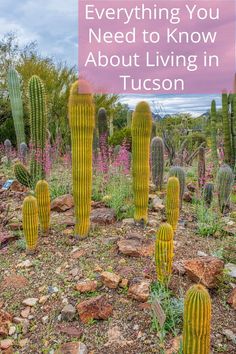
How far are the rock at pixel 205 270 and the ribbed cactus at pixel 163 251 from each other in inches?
8.5

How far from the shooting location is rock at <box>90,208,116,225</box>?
4.56 meters

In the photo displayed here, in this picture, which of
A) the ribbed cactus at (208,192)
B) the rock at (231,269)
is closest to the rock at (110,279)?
the rock at (231,269)

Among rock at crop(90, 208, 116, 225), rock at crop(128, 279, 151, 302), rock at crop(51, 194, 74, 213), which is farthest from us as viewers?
rock at crop(51, 194, 74, 213)

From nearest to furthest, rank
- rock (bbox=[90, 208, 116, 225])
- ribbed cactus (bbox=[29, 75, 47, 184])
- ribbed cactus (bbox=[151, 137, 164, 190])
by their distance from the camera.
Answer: rock (bbox=[90, 208, 116, 225])
ribbed cactus (bbox=[29, 75, 47, 184])
ribbed cactus (bbox=[151, 137, 164, 190])

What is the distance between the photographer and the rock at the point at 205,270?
3250mm

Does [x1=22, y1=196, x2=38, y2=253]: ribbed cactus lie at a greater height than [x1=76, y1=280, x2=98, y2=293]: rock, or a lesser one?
greater

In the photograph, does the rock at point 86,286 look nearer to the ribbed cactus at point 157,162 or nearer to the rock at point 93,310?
the rock at point 93,310

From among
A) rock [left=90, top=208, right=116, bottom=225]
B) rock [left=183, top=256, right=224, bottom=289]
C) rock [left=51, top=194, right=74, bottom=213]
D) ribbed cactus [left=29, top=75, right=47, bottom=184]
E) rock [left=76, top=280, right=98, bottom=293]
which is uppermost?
ribbed cactus [left=29, top=75, right=47, bottom=184]

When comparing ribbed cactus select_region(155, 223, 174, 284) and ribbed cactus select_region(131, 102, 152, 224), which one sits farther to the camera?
ribbed cactus select_region(131, 102, 152, 224)

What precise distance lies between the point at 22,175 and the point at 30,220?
2.24 meters

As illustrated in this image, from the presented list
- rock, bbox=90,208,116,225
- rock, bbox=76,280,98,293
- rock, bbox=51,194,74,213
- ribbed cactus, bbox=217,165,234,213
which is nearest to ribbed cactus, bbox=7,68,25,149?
rock, bbox=51,194,74,213

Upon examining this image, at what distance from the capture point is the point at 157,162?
609cm

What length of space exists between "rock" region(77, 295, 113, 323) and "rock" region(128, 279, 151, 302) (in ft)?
0.73

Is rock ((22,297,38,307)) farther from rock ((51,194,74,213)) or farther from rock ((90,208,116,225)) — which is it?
rock ((51,194,74,213))
